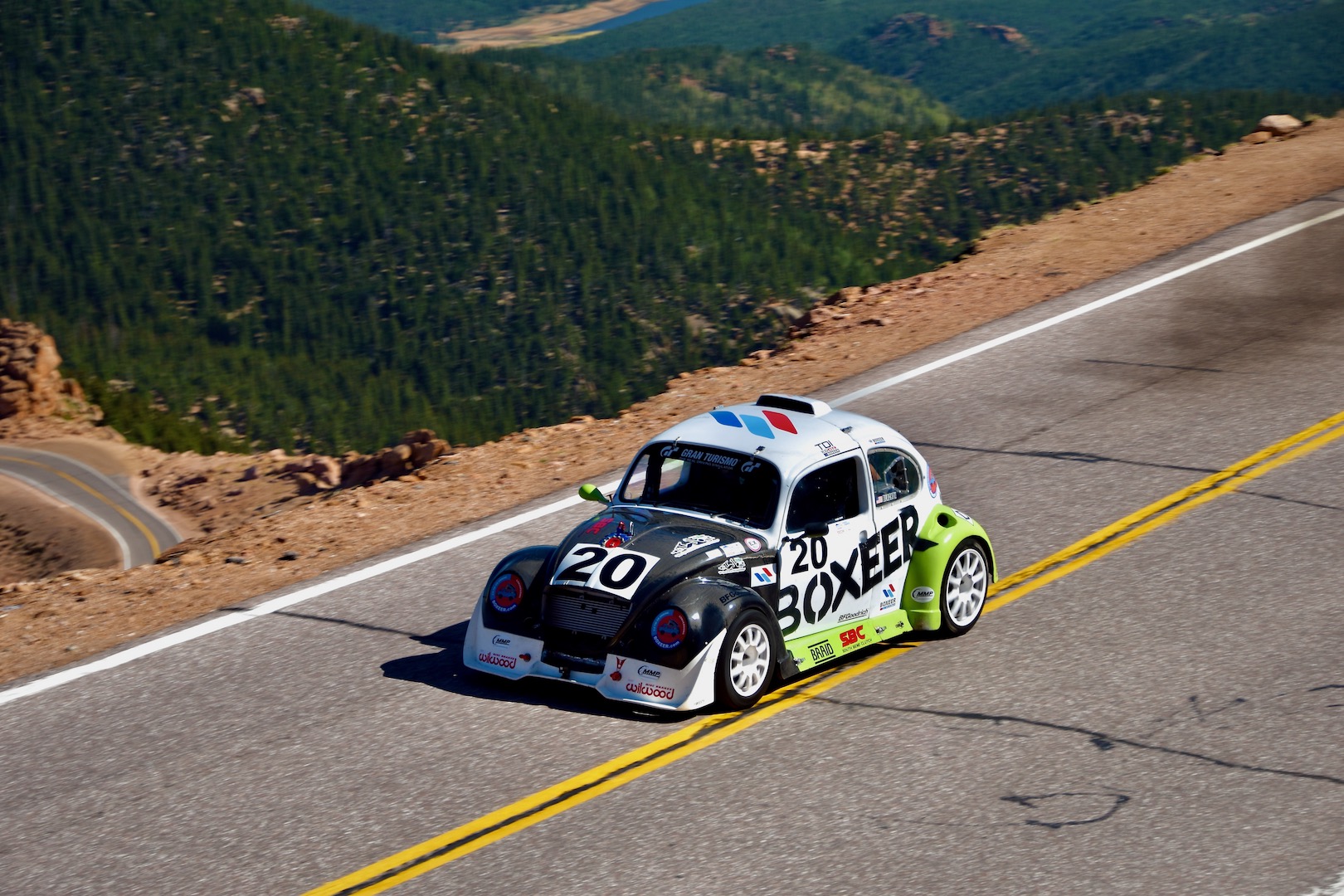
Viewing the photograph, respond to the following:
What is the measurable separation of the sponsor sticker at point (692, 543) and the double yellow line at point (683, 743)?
986 mm

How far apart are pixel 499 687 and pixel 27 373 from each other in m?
52.2

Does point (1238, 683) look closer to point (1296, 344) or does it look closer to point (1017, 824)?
point (1017, 824)

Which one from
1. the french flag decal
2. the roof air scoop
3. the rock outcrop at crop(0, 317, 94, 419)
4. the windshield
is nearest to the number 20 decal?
the french flag decal

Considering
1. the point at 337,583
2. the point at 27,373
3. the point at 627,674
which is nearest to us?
the point at 627,674

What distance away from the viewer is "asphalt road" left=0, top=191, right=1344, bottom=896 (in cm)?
652

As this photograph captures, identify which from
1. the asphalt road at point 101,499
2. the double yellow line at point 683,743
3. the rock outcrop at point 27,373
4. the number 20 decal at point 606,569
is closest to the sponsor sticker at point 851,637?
the double yellow line at point 683,743

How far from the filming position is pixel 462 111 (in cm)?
12950

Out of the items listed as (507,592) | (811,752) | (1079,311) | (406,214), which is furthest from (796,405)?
(406,214)

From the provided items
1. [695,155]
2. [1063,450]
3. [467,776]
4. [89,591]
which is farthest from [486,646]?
[695,155]

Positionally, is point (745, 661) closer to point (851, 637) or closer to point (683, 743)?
point (683, 743)

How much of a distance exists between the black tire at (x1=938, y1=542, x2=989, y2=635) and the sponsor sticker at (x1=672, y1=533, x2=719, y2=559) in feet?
5.93

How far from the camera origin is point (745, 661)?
804cm

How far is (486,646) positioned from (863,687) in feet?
7.75

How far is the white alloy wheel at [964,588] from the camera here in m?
9.19
